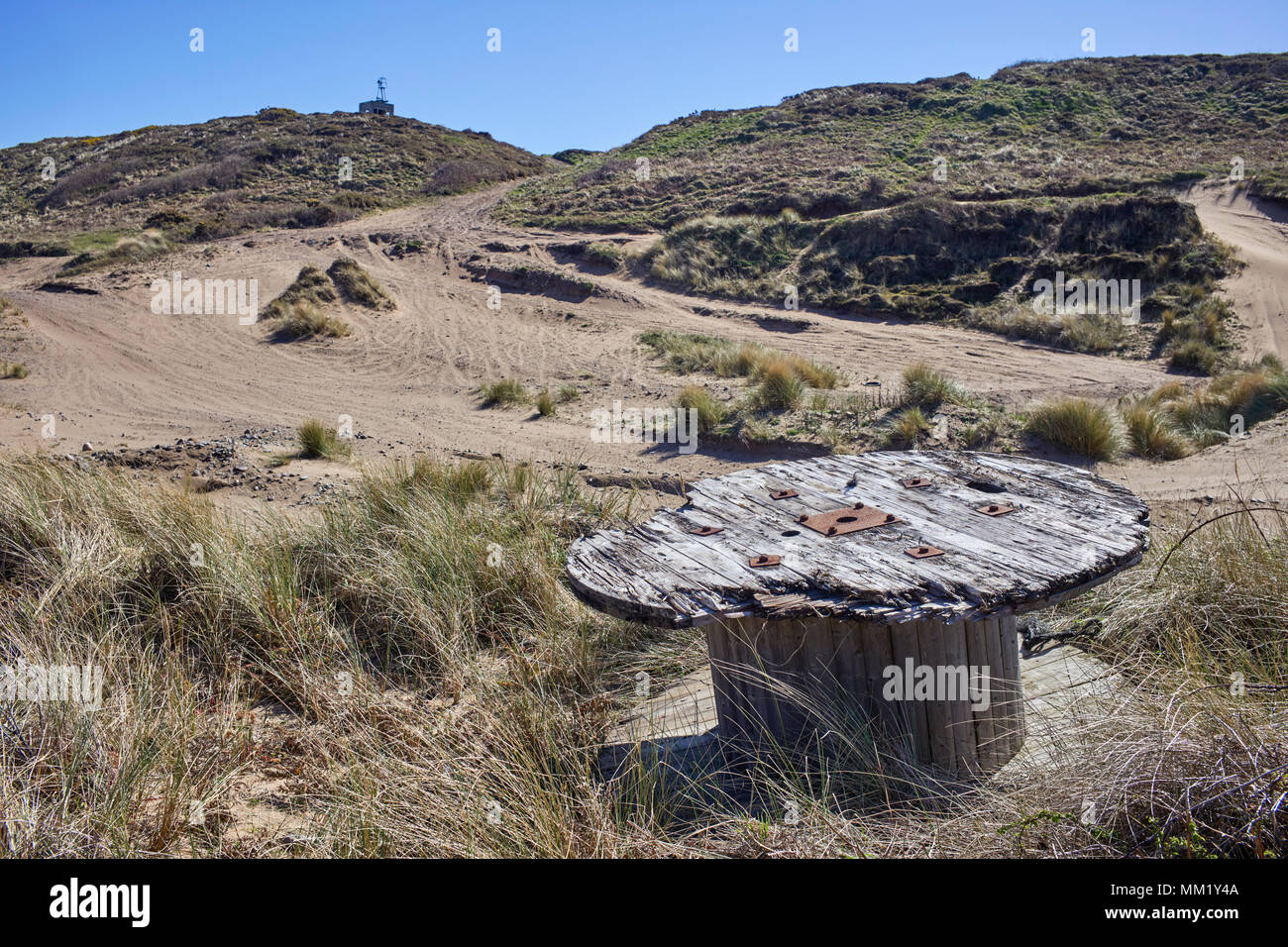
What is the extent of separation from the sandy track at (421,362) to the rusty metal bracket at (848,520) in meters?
5.16

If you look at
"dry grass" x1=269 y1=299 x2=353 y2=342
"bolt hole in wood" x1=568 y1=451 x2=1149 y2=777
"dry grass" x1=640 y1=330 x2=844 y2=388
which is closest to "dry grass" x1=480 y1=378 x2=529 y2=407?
"dry grass" x1=640 y1=330 x2=844 y2=388

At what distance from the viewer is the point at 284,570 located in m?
4.36

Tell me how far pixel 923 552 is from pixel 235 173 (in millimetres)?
36457

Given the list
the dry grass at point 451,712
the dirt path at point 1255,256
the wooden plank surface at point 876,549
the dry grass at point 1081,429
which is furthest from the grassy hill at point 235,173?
the wooden plank surface at point 876,549

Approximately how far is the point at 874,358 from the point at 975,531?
1042 cm

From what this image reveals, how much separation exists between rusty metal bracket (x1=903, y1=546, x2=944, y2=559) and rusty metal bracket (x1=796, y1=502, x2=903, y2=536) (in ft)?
0.97

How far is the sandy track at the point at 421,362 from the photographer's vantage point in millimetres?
10031

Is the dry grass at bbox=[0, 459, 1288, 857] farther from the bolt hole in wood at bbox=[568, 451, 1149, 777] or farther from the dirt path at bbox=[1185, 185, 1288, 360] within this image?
the dirt path at bbox=[1185, 185, 1288, 360]

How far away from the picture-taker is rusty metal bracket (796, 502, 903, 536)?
3.17m

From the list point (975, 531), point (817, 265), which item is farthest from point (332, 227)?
point (975, 531)

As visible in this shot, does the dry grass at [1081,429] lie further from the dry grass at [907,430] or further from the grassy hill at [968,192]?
the grassy hill at [968,192]

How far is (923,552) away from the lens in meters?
2.86
